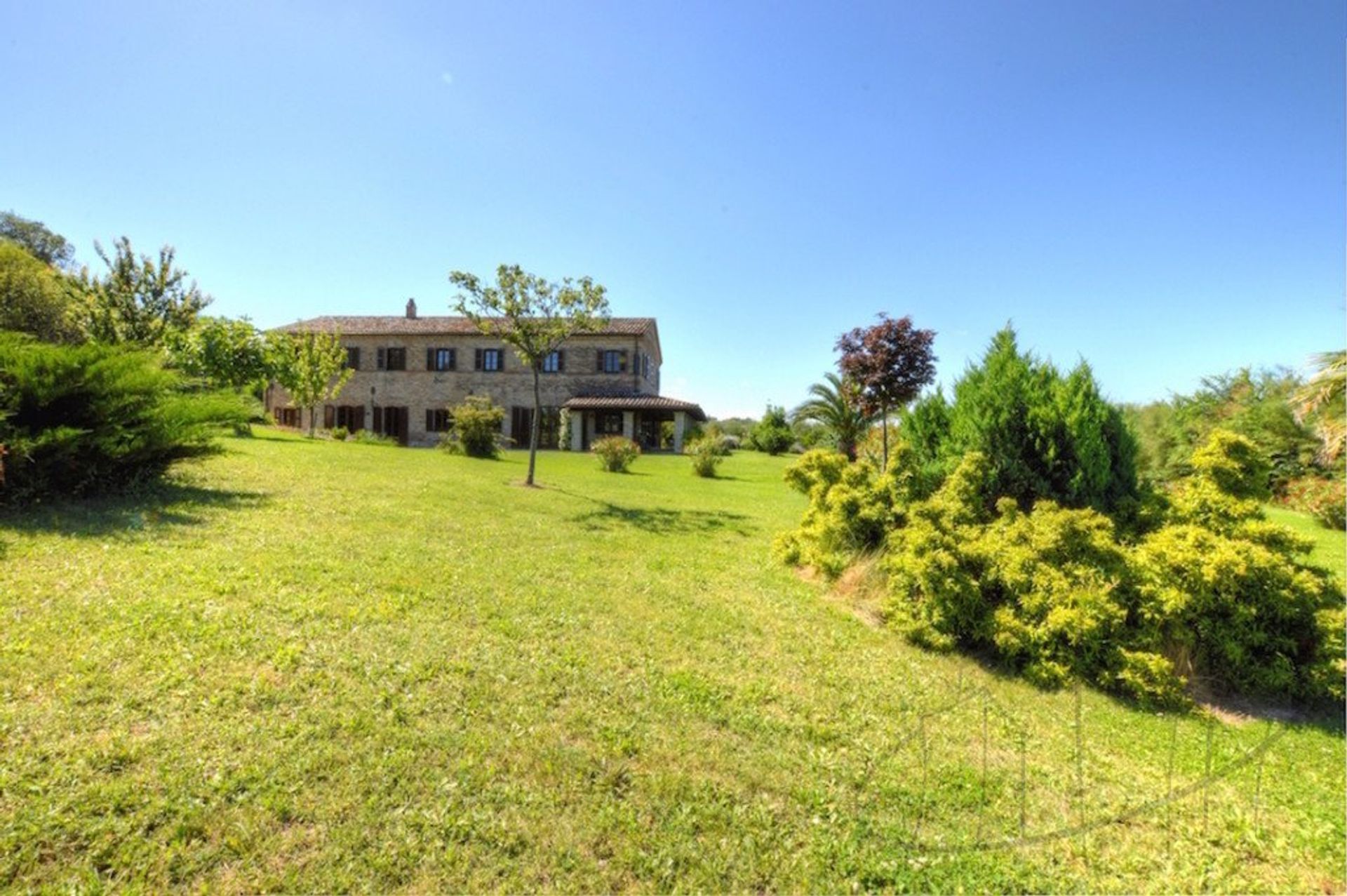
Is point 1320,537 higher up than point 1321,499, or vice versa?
point 1321,499

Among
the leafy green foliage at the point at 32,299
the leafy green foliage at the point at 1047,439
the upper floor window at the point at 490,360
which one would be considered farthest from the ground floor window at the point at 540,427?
the leafy green foliage at the point at 1047,439

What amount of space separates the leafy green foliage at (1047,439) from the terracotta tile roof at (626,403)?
24.9 m

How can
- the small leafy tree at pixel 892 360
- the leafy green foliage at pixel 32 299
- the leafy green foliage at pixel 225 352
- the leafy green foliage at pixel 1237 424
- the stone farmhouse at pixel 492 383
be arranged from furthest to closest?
the stone farmhouse at pixel 492 383 < the leafy green foliage at pixel 32 299 < the leafy green foliage at pixel 225 352 < the leafy green foliage at pixel 1237 424 < the small leafy tree at pixel 892 360

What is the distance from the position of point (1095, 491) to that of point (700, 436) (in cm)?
2600

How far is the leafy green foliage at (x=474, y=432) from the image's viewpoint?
893 inches

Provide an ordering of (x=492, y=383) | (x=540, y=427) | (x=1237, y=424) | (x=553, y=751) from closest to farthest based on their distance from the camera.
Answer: (x=553, y=751) → (x=1237, y=424) → (x=540, y=427) → (x=492, y=383)

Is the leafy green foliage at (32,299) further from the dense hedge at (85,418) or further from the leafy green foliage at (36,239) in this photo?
the dense hedge at (85,418)

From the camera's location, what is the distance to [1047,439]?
542 centimetres

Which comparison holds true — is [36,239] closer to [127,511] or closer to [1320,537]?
[127,511]

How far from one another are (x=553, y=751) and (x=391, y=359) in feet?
123

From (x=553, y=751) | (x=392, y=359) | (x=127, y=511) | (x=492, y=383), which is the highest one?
(x=392, y=359)

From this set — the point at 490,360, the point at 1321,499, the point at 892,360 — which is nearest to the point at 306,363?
the point at 490,360

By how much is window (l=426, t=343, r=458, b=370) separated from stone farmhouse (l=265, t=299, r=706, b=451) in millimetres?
45

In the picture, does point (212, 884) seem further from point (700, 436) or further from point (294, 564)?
point (700, 436)
